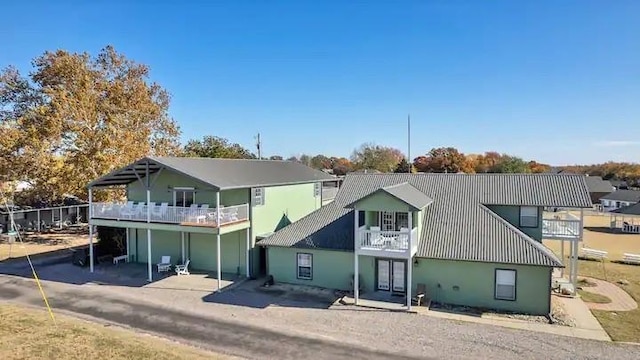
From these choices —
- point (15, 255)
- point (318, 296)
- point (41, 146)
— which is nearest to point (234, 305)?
point (318, 296)

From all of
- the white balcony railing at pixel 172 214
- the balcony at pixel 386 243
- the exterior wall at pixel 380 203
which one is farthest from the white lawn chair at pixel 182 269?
the exterior wall at pixel 380 203

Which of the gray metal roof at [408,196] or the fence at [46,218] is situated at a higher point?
the gray metal roof at [408,196]

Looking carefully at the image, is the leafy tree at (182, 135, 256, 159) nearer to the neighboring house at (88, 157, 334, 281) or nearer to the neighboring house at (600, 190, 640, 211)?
the neighboring house at (88, 157, 334, 281)

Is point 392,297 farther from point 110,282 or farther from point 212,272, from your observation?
point 110,282

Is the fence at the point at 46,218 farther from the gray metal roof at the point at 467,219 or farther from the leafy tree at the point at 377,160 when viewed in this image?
the leafy tree at the point at 377,160

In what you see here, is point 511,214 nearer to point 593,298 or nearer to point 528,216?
point 528,216
